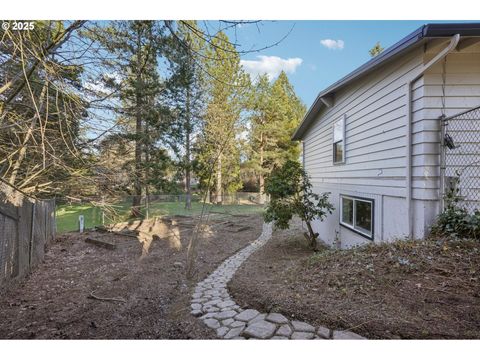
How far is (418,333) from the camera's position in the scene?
6.61 feet

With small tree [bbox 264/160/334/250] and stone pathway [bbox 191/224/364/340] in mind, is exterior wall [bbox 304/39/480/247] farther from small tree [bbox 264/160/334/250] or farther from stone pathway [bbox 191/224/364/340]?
stone pathway [bbox 191/224/364/340]

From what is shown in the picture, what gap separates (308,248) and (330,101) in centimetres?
392

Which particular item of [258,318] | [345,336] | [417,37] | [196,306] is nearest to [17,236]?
[196,306]

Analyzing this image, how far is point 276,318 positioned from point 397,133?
3.24 metres

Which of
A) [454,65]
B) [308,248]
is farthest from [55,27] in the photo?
[308,248]

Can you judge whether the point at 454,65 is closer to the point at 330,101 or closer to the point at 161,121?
the point at 330,101

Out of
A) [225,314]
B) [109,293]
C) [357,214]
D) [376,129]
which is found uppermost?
[376,129]

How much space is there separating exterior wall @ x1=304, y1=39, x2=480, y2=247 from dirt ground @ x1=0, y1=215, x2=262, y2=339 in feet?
10.3

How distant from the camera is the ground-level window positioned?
4885mm

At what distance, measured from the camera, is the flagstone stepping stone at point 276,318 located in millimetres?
2324

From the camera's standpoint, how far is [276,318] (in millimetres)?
2387

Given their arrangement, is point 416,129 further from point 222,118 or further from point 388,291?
point 222,118

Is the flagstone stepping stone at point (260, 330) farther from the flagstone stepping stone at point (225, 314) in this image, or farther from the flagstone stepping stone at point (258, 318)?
the flagstone stepping stone at point (225, 314)

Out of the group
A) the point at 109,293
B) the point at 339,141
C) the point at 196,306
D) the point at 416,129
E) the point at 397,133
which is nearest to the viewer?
the point at 196,306
